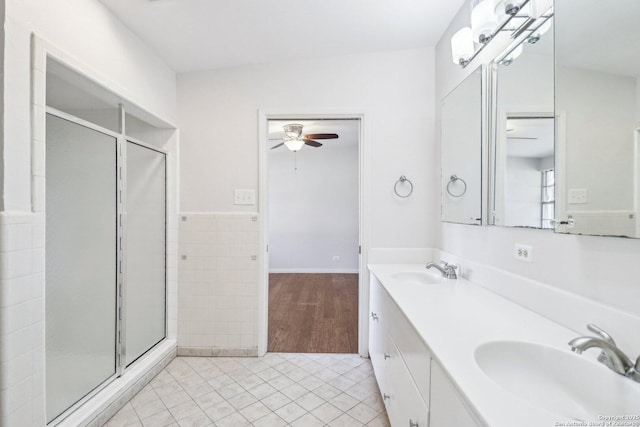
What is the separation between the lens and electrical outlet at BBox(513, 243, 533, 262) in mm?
1197

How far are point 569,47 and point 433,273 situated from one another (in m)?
1.38

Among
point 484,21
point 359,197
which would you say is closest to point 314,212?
point 359,197

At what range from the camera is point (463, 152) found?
1.73 meters

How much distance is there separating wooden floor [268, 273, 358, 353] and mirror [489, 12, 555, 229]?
1.77 m

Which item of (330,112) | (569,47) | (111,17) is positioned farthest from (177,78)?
(569,47)

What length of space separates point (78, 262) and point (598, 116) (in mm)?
2379

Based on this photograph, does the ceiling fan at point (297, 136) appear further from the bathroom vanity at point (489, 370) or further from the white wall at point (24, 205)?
the bathroom vanity at point (489, 370)

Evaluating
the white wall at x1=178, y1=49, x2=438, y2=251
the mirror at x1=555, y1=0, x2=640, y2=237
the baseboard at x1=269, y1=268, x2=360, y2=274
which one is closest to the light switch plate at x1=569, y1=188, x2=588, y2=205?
the mirror at x1=555, y1=0, x2=640, y2=237

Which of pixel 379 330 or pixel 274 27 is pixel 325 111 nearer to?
pixel 274 27

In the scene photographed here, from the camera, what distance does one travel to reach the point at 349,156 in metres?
5.24

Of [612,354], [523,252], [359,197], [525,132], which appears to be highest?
[525,132]

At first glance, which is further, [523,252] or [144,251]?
[144,251]

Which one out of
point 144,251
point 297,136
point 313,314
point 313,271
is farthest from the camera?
point 313,271

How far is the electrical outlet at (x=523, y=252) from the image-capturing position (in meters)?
1.20
